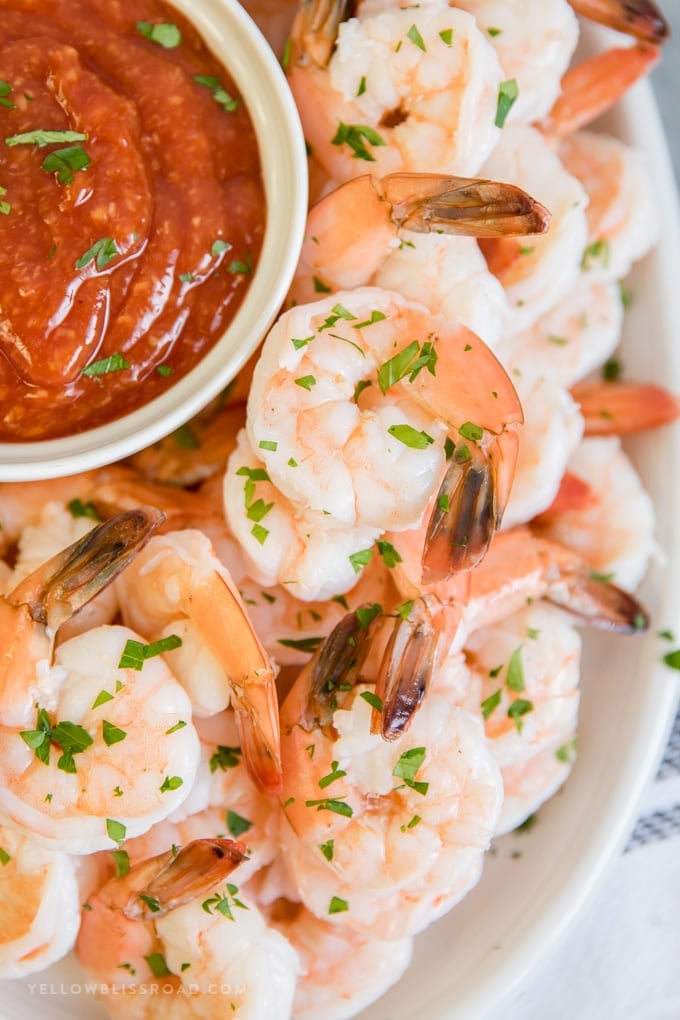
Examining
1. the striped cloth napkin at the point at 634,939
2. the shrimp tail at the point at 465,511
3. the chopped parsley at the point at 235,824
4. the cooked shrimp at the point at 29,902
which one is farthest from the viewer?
the striped cloth napkin at the point at 634,939

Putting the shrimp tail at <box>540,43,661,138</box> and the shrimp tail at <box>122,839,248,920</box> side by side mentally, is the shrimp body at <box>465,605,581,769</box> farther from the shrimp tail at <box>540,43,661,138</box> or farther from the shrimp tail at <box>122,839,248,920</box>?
the shrimp tail at <box>540,43,661,138</box>

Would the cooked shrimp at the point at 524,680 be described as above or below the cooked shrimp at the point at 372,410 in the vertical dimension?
below

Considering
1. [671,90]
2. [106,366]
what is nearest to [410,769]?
[106,366]

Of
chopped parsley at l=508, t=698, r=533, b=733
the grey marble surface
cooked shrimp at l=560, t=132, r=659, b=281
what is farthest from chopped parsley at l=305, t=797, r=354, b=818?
the grey marble surface

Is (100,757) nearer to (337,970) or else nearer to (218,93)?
(337,970)

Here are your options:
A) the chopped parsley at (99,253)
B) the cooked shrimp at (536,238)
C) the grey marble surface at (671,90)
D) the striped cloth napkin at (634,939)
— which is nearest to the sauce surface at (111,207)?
the chopped parsley at (99,253)

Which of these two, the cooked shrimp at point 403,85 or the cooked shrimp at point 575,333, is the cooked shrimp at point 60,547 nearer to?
the cooked shrimp at point 403,85
